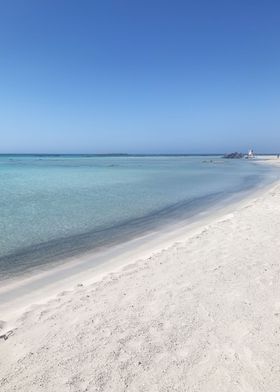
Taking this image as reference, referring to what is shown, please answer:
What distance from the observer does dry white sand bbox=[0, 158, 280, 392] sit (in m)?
3.30

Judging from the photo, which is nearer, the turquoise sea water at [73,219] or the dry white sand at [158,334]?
the dry white sand at [158,334]

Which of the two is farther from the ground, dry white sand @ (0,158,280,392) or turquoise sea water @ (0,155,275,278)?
dry white sand @ (0,158,280,392)

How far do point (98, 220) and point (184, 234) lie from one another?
12.4 ft

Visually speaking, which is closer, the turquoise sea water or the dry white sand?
the dry white sand

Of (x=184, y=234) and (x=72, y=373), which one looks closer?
(x=72, y=373)

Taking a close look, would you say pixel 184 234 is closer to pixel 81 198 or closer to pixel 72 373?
pixel 72 373

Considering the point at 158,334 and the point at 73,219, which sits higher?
the point at 158,334

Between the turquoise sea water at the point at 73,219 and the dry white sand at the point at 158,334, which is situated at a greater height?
the dry white sand at the point at 158,334

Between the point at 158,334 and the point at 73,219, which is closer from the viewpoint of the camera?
the point at 158,334

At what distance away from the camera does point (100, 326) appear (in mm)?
4359

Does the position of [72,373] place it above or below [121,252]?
above

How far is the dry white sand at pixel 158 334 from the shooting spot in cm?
330

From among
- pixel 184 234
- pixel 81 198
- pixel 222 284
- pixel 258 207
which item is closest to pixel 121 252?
pixel 184 234

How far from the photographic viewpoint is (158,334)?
13.5 feet
